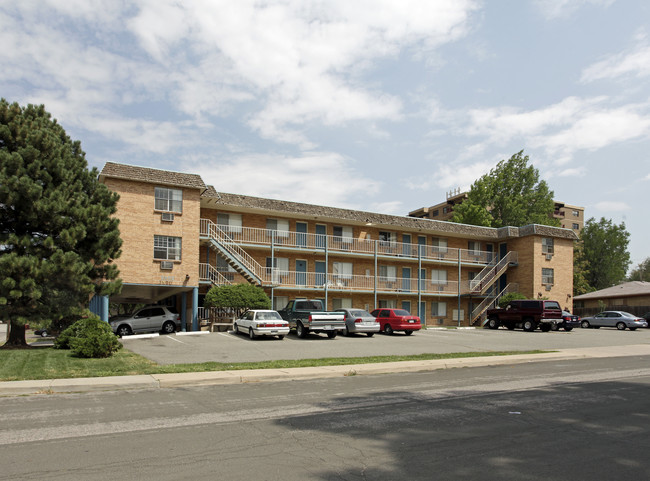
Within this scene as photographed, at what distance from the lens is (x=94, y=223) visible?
20.5 m

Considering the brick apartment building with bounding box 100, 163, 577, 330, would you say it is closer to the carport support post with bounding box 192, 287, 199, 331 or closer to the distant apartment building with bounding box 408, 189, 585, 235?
the carport support post with bounding box 192, 287, 199, 331

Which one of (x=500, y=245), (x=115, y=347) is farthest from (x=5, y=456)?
(x=500, y=245)

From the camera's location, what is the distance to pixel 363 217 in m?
39.6

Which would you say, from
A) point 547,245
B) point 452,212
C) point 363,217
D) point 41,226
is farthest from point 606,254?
point 41,226

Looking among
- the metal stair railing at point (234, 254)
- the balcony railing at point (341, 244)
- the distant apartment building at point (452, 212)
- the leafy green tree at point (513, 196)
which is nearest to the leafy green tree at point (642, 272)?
the distant apartment building at point (452, 212)

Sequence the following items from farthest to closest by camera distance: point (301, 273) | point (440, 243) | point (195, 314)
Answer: point (440, 243)
point (301, 273)
point (195, 314)

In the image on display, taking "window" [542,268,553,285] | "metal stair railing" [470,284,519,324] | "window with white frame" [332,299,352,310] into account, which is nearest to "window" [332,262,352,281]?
"window with white frame" [332,299,352,310]

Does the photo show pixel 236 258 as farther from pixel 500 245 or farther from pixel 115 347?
pixel 500 245

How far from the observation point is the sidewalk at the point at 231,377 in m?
11.6

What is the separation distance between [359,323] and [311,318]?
344 cm

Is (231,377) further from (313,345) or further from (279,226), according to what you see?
(279,226)

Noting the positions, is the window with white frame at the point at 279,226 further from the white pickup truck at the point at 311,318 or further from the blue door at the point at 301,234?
the white pickup truck at the point at 311,318

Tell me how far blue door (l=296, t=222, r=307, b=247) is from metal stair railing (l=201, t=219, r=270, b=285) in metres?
3.52

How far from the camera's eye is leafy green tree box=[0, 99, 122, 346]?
18359mm
